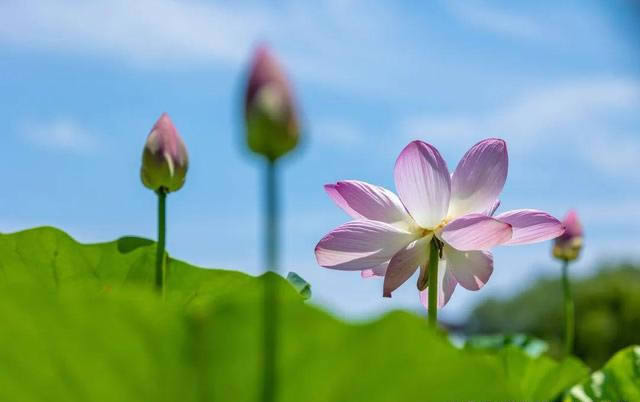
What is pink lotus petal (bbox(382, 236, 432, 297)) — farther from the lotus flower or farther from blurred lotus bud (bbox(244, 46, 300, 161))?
blurred lotus bud (bbox(244, 46, 300, 161))

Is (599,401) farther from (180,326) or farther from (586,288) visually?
(586,288)

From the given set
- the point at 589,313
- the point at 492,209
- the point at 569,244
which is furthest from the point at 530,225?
the point at 589,313

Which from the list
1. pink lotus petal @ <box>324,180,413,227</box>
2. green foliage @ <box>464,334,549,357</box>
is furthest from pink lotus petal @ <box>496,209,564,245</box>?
green foliage @ <box>464,334,549,357</box>

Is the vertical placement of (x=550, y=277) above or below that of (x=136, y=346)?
below

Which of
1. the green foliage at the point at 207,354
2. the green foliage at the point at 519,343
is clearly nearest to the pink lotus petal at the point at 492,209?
the green foliage at the point at 207,354

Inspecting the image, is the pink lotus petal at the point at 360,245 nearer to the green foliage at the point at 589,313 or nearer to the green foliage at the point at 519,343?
the green foliage at the point at 519,343

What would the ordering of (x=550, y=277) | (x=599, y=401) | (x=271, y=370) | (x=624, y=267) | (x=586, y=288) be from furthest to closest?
(x=550, y=277)
(x=624, y=267)
(x=586, y=288)
(x=599, y=401)
(x=271, y=370)

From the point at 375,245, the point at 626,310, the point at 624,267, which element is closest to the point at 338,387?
the point at 375,245
